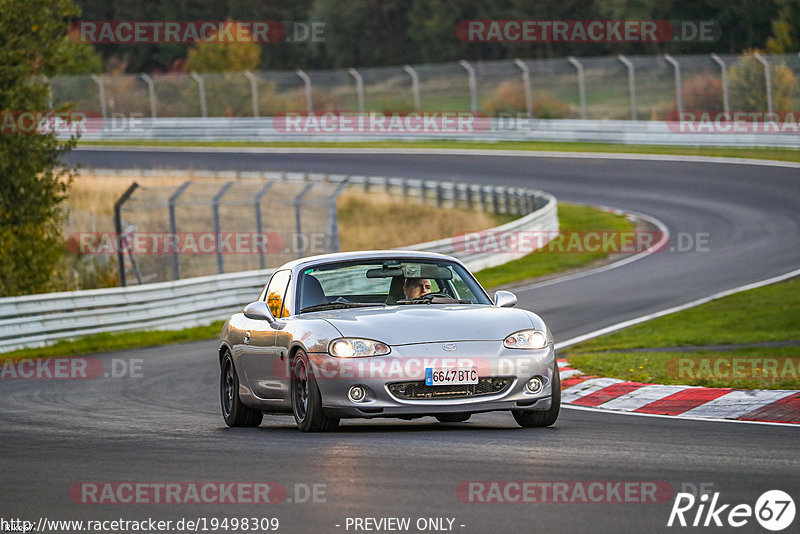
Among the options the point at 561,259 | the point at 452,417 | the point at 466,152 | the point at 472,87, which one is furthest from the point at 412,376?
the point at 472,87

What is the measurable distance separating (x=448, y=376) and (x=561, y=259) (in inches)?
763

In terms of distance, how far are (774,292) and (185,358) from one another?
29.6 ft

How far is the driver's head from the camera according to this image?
33.5ft

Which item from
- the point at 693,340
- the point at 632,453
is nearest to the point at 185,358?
the point at 693,340

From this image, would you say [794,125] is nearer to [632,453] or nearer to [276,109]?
[276,109]

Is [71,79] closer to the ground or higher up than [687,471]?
higher up

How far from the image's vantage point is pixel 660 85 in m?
45.4

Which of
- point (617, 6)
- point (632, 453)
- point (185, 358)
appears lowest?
point (185, 358)

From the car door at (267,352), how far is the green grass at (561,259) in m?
14.4

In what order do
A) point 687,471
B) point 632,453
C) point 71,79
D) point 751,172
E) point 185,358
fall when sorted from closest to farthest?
point 687,471
point 632,453
point 185,358
point 751,172
point 71,79

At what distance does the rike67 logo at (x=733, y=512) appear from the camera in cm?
578

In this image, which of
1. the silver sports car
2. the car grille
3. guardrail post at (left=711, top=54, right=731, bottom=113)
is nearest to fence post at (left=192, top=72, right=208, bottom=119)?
guardrail post at (left=711, top=54, right=731, bottom=113)

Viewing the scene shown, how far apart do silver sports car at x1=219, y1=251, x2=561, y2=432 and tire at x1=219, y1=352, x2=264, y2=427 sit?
1.11ft

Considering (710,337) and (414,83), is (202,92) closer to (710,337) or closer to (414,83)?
(414,83)
